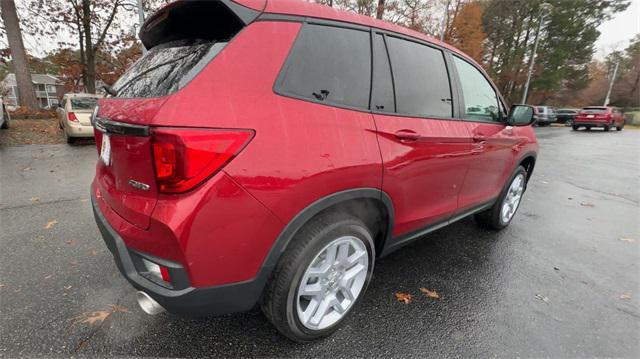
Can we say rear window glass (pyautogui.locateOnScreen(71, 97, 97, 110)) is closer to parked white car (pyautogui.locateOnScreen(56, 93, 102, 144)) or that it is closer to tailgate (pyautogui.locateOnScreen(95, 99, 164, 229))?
parked white car (pyautogui.locateOnScreen(56, 93, 102, 144))

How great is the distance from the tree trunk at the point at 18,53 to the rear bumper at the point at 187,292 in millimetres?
14291

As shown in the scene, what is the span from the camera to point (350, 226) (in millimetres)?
1813

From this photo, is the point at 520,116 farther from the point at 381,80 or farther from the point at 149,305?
the point at 149,305

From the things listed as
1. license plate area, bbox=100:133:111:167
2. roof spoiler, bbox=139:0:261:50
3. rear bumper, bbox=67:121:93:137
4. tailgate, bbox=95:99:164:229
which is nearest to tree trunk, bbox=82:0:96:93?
rear bumper, bbox=67:121:93:137

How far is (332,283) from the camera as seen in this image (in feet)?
6.29

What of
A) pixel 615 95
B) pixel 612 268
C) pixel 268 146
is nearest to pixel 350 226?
pixel 268 146

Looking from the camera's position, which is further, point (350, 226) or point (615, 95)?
point (615, 95)

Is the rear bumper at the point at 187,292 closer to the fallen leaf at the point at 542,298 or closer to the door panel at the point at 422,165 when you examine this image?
the door panel at the point at 422,165

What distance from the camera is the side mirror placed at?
3.11 metres

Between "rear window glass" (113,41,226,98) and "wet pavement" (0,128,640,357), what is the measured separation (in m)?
1.44

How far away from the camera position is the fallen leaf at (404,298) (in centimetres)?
233

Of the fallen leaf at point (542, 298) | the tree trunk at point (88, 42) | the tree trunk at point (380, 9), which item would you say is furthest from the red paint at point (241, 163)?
the tree trunk at point (88, 42)

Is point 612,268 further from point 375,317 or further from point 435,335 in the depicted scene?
point 375,317

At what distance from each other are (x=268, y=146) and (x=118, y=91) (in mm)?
1050
